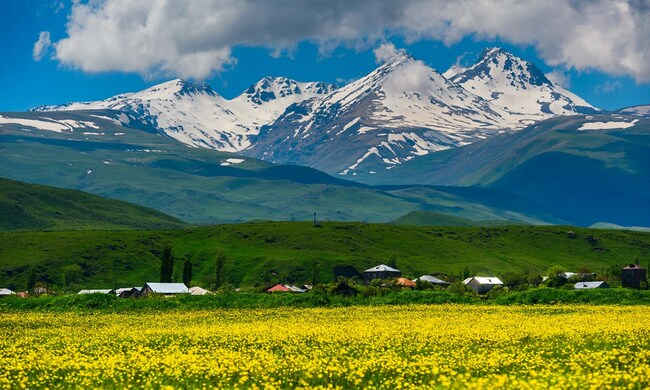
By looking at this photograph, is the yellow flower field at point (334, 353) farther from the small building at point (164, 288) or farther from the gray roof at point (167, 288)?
the gray roof at point (167, 288)

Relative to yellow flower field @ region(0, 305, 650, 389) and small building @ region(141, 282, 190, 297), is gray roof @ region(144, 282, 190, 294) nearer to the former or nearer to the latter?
small building @ region(141, 282, 190, 297)

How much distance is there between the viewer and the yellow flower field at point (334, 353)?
124ft

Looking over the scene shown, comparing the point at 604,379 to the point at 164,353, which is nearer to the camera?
the point at 604,379

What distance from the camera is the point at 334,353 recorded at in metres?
47.2

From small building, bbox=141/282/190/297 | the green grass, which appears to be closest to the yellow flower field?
the green grass

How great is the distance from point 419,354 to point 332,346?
5659mm

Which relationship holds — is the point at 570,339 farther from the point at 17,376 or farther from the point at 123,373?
the point at 17,376

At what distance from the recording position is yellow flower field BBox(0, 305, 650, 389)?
37.8 metres

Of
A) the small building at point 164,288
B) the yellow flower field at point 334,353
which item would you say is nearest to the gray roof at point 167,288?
the small building at point 164,288

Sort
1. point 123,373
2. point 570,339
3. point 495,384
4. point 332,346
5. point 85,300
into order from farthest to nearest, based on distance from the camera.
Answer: point 85,300 < point 570,339 < point 332,346 < point 123,373 < point 495,384

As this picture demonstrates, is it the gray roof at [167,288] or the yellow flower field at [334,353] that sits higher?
the yellow flower field at [334,353]

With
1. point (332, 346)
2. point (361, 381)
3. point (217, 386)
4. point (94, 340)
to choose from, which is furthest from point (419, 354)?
point (94, 340)

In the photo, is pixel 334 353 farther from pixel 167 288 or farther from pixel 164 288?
pixel 167 288

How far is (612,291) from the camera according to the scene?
A: 10769 cm
